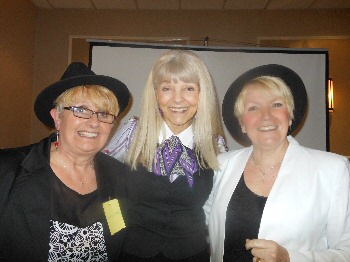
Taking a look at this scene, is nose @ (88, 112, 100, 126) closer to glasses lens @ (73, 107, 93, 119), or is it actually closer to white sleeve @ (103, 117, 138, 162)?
glasses lens @ (73, 107, 93, 119)

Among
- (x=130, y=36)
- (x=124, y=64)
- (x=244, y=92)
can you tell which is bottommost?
(x=244, y=92)

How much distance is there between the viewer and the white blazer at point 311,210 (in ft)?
5.38

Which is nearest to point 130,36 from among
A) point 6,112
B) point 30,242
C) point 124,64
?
point 124,64

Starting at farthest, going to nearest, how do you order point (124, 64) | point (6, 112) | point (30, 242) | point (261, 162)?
point (6, 112), point (124, 64), point (261, 162), point (30, 242)

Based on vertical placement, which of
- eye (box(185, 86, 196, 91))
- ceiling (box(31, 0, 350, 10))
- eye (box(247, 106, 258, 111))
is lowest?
eye (box(247, 106, 258, 111))

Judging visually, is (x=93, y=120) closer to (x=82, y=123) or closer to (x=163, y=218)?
(x=82, y=123)

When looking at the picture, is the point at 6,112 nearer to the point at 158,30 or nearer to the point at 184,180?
the point at 158,30

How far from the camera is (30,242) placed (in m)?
1.59

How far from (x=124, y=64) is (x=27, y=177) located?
3047mm

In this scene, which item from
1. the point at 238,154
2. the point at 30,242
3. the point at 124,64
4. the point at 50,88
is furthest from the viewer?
the point at 124,64

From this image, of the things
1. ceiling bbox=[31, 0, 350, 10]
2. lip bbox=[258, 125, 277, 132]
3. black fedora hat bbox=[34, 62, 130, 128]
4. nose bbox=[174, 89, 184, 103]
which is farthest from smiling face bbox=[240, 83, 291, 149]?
ceiling bbox=[31, 0, 350, 10]

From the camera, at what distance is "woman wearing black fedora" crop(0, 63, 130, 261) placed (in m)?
1.60

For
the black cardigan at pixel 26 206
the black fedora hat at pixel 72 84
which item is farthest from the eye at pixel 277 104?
the black cardigan at pixel 26 206

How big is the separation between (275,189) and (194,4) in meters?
4.71
